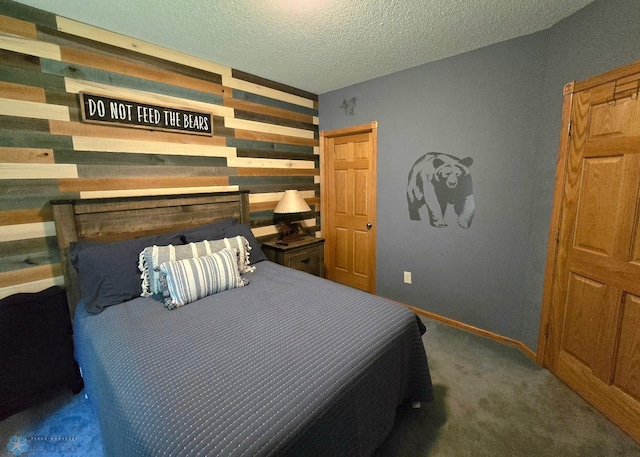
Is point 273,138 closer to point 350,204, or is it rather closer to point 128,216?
point 350,204

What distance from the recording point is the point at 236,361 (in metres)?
1.18

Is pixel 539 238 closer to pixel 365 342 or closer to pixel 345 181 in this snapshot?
pixel 365 342

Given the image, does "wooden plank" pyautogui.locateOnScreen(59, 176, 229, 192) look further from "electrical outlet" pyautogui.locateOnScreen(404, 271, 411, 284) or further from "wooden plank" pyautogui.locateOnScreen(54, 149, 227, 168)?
"electrical outlet" pyautogui.locateOnScreen(404, 271, 411, 284)

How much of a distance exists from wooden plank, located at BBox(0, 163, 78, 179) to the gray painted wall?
263 centimetres

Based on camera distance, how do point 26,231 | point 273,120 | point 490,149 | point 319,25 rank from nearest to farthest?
point 26,231 → point 319,25 → point 490,149 → point 273,120

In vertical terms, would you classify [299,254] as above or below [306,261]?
above

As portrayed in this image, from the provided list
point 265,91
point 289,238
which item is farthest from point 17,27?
point 289,238

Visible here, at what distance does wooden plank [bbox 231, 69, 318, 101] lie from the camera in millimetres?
2692

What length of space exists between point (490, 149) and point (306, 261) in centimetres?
204

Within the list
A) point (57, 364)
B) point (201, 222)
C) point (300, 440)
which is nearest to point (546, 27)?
point (300, 440)

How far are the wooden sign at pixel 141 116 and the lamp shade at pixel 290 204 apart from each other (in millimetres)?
947

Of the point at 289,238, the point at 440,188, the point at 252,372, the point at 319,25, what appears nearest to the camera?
the point at 252,372

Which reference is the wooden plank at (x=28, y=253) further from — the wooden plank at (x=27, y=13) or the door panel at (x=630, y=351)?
the door panel at (x=630, y=351)

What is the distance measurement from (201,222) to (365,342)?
1.85m
